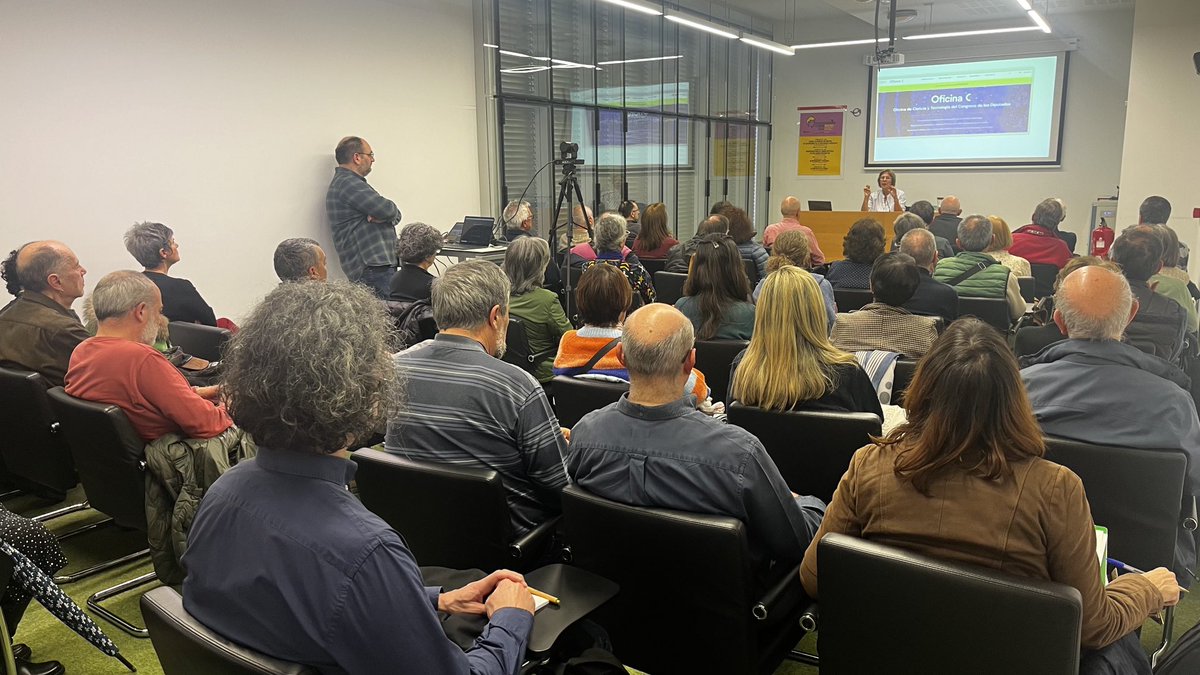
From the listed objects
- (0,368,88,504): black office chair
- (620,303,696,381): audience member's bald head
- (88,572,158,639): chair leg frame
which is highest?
(620,303,696,381): audience member's bald head

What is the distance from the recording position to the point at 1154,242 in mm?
3385

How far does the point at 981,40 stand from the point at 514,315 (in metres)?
9.58

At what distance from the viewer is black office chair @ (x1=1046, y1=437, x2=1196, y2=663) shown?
201 centimetres

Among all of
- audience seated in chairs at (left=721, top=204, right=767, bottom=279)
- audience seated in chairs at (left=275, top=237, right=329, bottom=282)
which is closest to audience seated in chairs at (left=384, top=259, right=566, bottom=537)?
audience seated in chairs at (left=275, top=237, right=329, bottom=282)

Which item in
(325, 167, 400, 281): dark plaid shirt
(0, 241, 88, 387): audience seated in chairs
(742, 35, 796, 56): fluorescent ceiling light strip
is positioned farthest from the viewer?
(742, 35, 796, 56): fluorescent ceiling light strip

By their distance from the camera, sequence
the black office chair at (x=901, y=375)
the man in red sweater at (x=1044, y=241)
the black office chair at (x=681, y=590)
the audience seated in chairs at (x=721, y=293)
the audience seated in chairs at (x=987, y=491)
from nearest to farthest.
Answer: the audience seated in chairs at (x=987, y=491) → the black office chair at (x=681, y=590) → the black office chair at (x=901, y=375) → the audience seated in chairs at (x=721, y=293) → the man in red sweater at (x=1044, y=241)

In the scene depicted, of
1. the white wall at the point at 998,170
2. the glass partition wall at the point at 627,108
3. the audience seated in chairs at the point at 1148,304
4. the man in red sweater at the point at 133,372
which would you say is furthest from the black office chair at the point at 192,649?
the white wall at the point at 998,170

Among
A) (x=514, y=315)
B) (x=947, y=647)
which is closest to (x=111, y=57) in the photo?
(x=514, y=315)

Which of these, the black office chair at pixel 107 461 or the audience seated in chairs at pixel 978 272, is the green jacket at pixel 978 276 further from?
the black office chair at pixel 107 461

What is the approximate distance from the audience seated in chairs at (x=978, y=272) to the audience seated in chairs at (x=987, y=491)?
332 cm

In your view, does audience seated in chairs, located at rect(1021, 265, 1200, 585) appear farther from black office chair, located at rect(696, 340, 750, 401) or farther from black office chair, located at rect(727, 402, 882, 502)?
black office chair, located at rect(696, 340, 750, 401)

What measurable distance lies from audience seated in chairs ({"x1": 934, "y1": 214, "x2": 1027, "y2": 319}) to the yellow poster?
23.8 feet

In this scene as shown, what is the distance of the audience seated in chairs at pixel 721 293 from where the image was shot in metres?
3.54

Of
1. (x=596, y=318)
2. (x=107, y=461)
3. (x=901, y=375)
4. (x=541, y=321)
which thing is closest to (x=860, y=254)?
(x=901, y=375)
